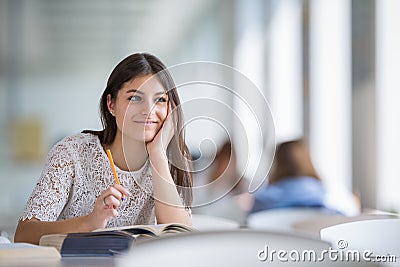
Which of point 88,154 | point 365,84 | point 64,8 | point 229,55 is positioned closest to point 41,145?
point 64,8

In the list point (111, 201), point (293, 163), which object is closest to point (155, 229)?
point (111, 201)

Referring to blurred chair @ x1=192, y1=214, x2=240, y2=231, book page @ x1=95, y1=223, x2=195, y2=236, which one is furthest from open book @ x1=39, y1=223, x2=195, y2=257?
blurred chair @ x1=192, y1=214, x2=240, y2=231

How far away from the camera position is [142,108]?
1721 mm

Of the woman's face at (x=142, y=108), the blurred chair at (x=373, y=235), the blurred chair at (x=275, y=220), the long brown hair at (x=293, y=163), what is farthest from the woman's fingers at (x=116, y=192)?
the long brown hair at (x=293, y=163)

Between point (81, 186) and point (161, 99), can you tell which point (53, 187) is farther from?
point (161, 99)

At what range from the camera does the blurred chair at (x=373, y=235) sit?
1.66m

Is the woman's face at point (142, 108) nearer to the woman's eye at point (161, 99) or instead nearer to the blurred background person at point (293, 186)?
the woman's eye at point (161, 99)

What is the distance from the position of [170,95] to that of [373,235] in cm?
50

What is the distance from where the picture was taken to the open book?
4.84ft

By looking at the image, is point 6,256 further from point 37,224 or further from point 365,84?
point 365,84

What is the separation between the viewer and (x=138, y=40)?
6949mm

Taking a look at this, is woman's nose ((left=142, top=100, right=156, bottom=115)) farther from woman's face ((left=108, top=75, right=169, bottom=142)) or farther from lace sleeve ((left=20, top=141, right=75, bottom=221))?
lace sleeve ((left=20, top=141, right=75, bottom=221))

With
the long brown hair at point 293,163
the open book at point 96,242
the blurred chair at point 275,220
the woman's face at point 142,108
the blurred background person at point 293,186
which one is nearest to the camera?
the open book at point 96,242

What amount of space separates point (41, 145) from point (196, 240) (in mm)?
5831
